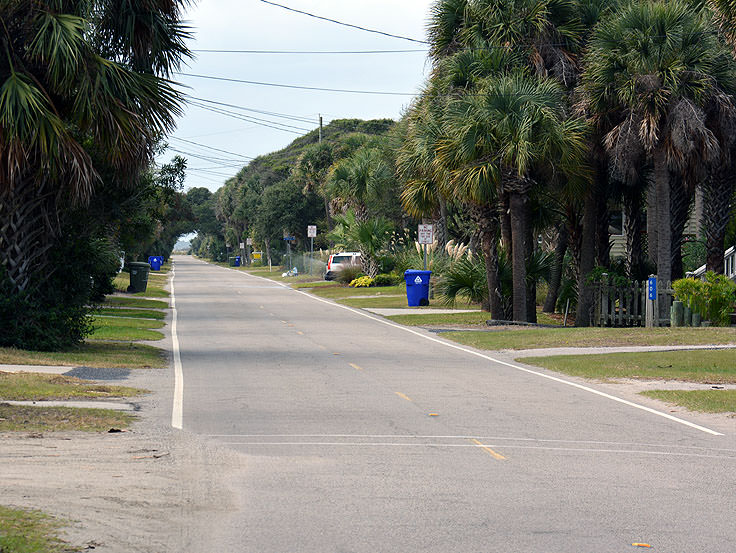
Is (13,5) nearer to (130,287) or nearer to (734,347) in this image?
(734,347)

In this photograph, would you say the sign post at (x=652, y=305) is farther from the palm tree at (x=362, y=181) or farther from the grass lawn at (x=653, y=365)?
the palm tree at (x=362, y=181)

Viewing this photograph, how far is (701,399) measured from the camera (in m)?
13.9

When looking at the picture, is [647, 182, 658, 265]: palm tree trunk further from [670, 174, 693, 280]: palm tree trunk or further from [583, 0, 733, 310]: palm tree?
[583, 0, 733, 310]: palm tree

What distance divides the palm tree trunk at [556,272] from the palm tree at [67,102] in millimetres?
16891

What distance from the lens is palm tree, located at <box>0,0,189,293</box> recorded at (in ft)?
53.5

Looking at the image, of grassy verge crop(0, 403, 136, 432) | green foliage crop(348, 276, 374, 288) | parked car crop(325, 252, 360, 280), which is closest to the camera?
grassy verge crop(0, 403, 136, 432)

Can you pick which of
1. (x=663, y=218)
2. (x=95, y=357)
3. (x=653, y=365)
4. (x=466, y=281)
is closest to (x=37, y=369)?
(x=95, y=357)

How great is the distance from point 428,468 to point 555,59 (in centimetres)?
2126

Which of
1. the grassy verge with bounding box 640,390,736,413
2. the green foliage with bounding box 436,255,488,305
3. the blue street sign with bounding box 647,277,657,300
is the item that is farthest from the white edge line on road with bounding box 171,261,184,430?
the blue street sign with bounding box 647,277,657,300

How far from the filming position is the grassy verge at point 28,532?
5867 mm

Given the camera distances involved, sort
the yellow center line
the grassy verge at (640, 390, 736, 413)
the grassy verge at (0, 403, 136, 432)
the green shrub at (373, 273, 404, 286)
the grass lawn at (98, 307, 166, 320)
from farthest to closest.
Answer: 1. the green shrub at (373, 273, 404, 286)
2. the grass lawn at (98, 307, 166, 320)
3. the grassy verge at (640, 390, 736, 413)
4. the grassy verge at (0, 403, 136, 432)
5. the yellow center line

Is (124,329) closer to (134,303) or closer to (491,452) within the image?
(134,303)

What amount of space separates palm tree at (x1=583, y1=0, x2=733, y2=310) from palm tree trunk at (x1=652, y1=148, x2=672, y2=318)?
2.3 inches

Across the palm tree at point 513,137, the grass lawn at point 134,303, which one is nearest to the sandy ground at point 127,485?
the palm tree at point 513,137
